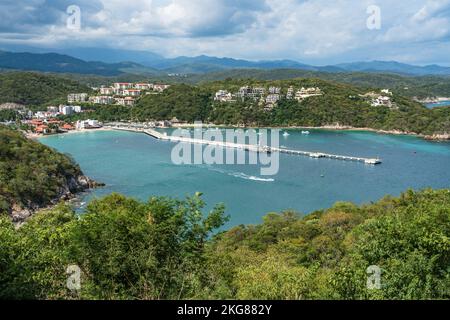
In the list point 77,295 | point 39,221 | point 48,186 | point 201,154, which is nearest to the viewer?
point 77,295

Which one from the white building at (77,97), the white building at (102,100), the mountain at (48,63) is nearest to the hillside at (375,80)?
the white building at (102,100)

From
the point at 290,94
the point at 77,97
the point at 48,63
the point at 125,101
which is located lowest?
the point at 125,101

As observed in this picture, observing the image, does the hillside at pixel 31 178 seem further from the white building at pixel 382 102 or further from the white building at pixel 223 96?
the white building at pixel 382 102

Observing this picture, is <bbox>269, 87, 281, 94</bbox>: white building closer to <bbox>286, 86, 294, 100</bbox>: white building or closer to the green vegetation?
<bbox>286, 86, 294, 100</bbox>: white building

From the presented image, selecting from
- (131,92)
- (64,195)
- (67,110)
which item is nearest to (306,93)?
(131,92)

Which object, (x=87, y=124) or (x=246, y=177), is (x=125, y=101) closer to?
(x=87, y=124)

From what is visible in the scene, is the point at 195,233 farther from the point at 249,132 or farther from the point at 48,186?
the point at 249,132
